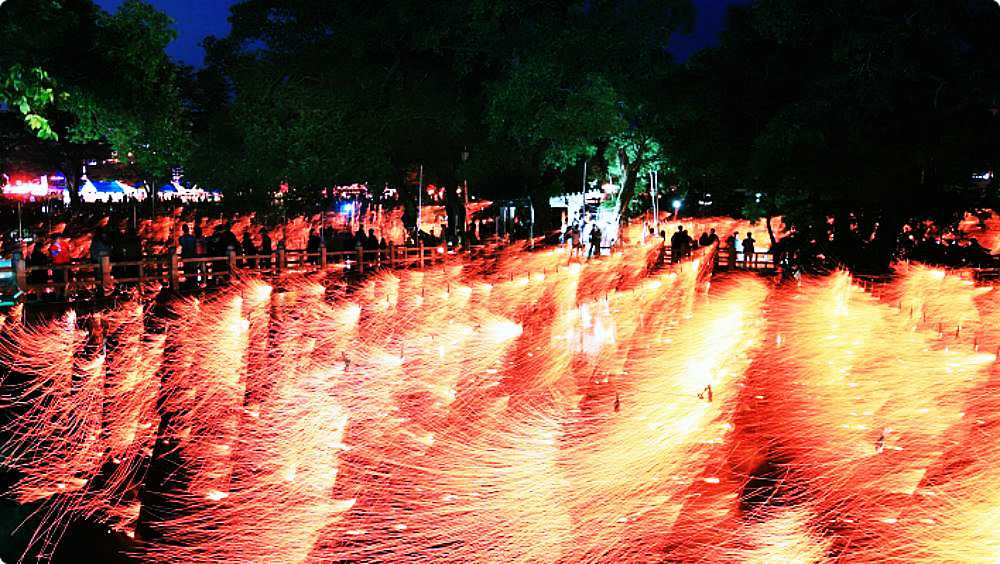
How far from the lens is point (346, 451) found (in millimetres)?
9328

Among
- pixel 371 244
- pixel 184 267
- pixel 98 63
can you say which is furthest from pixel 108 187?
pixel 98 63

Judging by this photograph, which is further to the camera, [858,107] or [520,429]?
[858,107]

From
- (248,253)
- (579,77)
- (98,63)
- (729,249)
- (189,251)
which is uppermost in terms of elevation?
(579,77)

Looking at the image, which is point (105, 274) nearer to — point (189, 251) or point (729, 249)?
point (189, 251)

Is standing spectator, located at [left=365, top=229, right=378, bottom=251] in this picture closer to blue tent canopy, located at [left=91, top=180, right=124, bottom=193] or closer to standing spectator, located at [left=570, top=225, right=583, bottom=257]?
standing spectator, located at [left=570, top=225, right=583, bottom=257]

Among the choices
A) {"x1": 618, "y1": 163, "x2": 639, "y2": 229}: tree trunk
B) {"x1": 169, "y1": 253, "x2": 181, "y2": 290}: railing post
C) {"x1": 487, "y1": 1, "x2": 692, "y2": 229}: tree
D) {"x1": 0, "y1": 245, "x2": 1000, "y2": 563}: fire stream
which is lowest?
{"x1": 0, "y1": 245, "x2": 1000, "y2": 563}: fire stream

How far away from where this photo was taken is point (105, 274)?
1542 centimetres

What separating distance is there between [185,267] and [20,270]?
3.70 metres

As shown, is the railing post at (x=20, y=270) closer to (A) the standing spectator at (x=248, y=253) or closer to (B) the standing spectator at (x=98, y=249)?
(B) the standing spectator at (x=98, y=249)

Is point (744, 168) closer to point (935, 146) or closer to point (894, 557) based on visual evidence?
point (935, 146)

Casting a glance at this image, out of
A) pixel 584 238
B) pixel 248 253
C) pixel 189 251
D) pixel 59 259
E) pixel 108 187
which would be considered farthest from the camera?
pixel 108 187

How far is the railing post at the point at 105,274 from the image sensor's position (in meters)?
15.4

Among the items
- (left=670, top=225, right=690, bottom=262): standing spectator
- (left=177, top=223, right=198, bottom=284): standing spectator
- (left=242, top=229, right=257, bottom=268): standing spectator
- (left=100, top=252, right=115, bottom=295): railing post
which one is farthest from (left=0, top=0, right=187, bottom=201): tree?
(left=670, top=225, right=690, bottom=262): standing spectator

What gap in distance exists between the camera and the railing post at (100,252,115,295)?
15.4m
